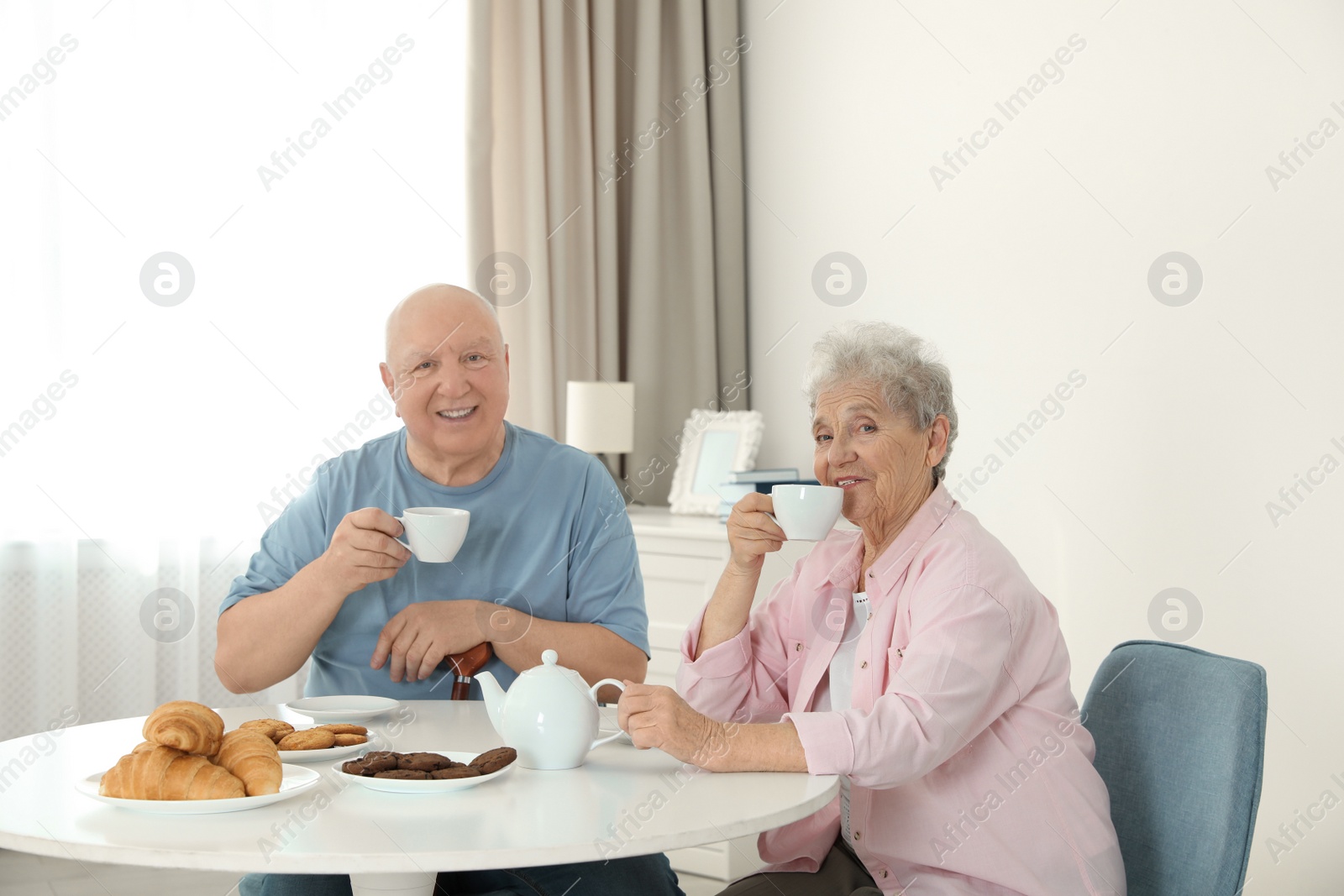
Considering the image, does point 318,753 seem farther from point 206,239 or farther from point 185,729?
point 206,239

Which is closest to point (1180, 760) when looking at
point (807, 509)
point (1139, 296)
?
point (807, 509)

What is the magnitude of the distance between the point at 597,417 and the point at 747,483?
55 cm

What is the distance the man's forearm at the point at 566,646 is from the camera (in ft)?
5.84

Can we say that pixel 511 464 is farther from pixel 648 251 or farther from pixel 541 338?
pixel 648 251

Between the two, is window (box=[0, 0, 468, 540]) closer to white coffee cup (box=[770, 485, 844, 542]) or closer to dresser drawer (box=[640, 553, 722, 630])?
dresser drawer (box=[640, 553, 722, 630])

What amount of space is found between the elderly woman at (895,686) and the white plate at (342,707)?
0.40m

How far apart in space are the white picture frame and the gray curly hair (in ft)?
5.99

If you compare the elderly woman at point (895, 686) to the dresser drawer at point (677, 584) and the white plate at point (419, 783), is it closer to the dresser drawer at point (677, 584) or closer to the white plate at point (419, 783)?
the white plate at point (419, 783)

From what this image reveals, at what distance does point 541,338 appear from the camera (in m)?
3.66

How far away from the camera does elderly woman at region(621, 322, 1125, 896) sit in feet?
4.44

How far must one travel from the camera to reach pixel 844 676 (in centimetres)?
166

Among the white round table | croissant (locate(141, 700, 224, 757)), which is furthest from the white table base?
croissant (locate(141, 700, 224, 757))

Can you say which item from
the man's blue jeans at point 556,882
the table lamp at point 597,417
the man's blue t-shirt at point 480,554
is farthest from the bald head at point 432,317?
the table lamp at point 597,417

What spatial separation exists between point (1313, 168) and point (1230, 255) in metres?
0.23
